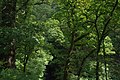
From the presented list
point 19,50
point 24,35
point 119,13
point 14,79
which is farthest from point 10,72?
point 119,13

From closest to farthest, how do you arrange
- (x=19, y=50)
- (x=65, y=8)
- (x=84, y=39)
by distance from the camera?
(x=19, y=50), (x=65, y=8), (x=84, y=39)

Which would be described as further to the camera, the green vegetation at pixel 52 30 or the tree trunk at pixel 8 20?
the tree trunk at pixel 8 20

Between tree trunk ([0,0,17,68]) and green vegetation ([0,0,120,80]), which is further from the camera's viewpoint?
tree trunk ([0,0,17,68])

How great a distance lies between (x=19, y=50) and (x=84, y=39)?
7884 millimetres

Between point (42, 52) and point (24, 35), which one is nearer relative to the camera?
point (24, 35)

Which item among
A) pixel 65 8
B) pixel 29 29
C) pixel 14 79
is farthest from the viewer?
pixel 65 8

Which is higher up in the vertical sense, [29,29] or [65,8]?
[65,8]

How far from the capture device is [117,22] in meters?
Answer: 19.2

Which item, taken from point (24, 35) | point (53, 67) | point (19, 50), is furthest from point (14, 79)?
point (53, 67)

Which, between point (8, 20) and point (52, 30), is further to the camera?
point (52, 30)

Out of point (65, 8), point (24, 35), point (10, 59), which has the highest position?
point (65, 8)

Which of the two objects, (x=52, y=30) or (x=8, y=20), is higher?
(x=52, y=30)

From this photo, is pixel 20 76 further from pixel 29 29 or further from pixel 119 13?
pixel 119 13

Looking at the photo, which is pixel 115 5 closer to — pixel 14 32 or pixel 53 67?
pixel 14 32
